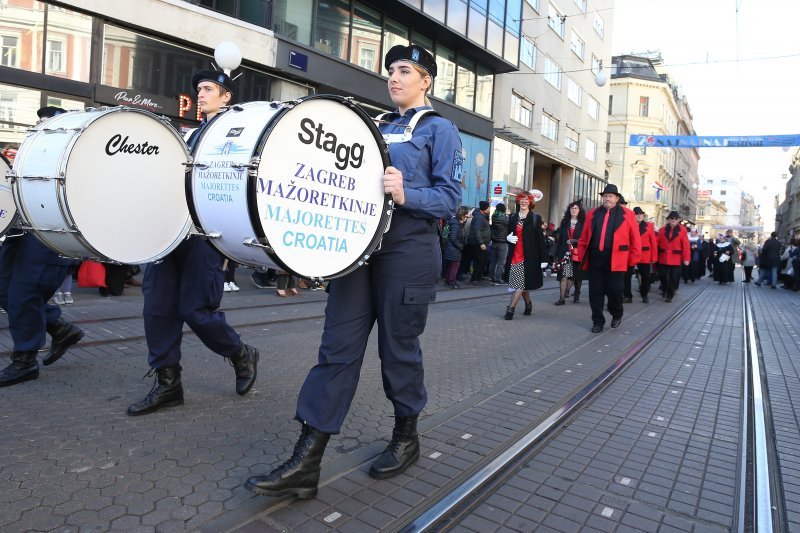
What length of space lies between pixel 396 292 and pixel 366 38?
1650 cm

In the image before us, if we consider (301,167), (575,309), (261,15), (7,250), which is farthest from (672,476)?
(261,15)

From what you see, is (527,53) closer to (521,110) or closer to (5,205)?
(521,110)

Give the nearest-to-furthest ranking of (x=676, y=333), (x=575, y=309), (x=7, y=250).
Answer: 1. (x=7, y=250)
2. (x=676, y=333)
3. (x=575, y=309)

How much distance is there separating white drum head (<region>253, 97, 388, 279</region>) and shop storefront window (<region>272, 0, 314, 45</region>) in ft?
45.1

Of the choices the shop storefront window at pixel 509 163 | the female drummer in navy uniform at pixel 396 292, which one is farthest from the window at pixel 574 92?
the female drummer in navy uniform at pixel 396 292

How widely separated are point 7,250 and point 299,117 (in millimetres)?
3247

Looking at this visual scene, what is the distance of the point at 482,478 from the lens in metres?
3.10

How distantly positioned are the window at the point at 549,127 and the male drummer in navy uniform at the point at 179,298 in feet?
92.1

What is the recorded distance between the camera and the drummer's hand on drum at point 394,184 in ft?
8.77

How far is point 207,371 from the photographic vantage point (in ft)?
16.2

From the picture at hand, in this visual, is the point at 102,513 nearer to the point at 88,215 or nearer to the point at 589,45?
the point at 88,215

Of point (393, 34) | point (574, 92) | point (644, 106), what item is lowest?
point (393, 34)

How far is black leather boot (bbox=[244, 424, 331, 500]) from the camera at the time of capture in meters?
2.63

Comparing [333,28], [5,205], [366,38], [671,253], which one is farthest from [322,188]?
[366,38]
